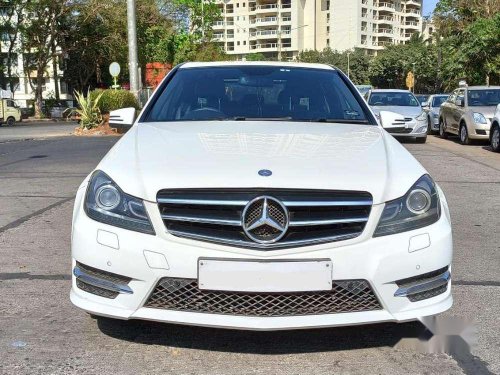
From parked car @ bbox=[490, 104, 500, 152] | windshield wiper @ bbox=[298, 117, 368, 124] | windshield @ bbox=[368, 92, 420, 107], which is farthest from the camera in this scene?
windshield @ bbox=[368, 92, 420, 107]

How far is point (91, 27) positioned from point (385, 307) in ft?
141

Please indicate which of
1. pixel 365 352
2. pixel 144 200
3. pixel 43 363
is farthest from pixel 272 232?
pixel 43 363

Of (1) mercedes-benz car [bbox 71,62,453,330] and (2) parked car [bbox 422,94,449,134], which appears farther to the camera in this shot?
(2) parked car [bbox 422,94,449,134]

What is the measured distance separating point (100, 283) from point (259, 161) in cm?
103

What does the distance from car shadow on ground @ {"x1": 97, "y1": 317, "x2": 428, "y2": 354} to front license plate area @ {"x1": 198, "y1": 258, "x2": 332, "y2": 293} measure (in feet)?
1.80

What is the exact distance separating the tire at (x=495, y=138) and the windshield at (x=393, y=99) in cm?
356

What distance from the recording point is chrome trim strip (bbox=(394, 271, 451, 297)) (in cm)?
301

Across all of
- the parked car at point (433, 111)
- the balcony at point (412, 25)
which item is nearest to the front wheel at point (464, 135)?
the parked car at point (433, 111)

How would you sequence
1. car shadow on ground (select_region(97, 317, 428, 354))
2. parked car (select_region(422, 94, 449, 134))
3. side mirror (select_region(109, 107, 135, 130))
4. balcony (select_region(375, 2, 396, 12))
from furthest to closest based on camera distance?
balcony (select_region(375, 2, 396, 12)) → parked car (select_region(422, 94, 449, 134)) → side mirror (select_region(109, 107, 135, 130)) → car shadow on ground (select_region(97, 317, 428, 354))

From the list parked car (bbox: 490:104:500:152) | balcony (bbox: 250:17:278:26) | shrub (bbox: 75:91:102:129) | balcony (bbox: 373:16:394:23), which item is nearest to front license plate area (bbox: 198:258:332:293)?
parked car (bbox: 490:104:500:152)

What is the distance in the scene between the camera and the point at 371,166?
125 inches

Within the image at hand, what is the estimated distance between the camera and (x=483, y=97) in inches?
653

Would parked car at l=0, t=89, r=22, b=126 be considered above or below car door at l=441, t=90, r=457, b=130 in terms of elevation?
below

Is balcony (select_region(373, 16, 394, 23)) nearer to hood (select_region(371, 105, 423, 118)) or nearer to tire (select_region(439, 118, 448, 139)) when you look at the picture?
tire (select_region(439, 118, 448, 139))
